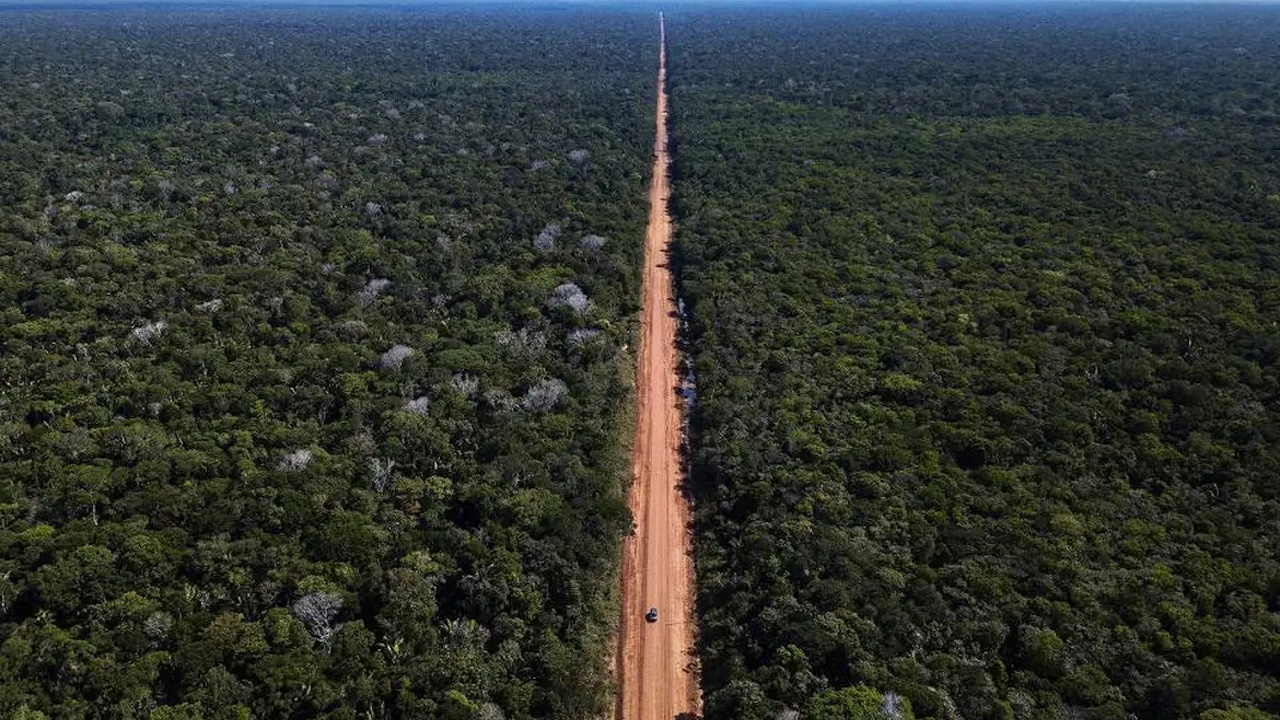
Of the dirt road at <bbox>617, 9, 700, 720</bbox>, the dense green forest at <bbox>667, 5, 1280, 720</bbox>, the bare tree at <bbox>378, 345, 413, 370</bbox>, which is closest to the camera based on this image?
the dense green forest at <bbox>667, 5, 1280, 720</bbox>

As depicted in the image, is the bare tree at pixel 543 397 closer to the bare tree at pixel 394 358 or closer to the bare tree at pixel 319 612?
the bare tree at pixel 394 358

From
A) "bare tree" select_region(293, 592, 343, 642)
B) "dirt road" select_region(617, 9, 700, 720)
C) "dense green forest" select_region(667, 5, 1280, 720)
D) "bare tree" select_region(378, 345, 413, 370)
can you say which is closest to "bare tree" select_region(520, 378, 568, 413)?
"dirt road" select_region(617, 9, 700, 720)

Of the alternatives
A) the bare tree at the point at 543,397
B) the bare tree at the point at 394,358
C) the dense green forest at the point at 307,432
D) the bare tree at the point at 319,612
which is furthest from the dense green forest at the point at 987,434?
the bare tree at the point at 394,358

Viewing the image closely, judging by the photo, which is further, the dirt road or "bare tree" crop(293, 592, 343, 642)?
the dirt road

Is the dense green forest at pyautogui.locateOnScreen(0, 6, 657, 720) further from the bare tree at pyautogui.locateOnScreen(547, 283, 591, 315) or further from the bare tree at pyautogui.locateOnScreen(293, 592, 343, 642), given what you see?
the bare tree at pyautogui.locateOnScreen(547, 283, 591, 315)

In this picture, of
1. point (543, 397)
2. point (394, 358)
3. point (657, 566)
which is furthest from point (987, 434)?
point (394, 358)

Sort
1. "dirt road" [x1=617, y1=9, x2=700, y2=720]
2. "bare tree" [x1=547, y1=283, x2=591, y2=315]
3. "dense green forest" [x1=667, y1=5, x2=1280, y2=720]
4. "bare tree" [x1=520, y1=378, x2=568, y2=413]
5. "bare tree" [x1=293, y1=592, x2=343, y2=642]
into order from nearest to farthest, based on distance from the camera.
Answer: "dense green forest" [x1=667, y1=5, x2=1280, y2=720]
"bare tree" [x1=293, y1=592, x2=343, y2=642]
"dirt road" [x1=617, y1=9, x2=700, y2=720]
"bare tree" [x1=520, y1=378, x2=568, y2=413]
"bare tree" [x1=547, y1=283, x2=591, y2=315]
